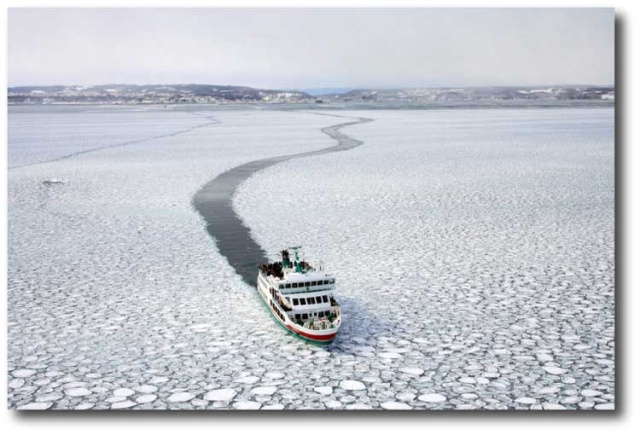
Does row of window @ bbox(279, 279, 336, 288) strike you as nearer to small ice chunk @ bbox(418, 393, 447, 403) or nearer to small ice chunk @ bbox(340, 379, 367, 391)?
small ice chunk @ bbox(340, 379, 367, 391)

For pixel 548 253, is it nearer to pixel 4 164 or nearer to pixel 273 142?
pixel 4 164

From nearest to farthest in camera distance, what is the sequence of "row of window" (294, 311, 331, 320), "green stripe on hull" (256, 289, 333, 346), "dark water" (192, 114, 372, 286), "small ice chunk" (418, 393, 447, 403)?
"small ice chunk" (418, 393, 447, 403) < "green stripe on hull" (256, 289, 333, 346) < "row of window" (294, 311, 331, 320) < "dark water" (192, 114, 372, 286)

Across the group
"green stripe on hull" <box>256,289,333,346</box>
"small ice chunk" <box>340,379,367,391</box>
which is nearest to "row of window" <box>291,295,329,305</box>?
"green stripe on hull" <box>256,289,333,346</box>

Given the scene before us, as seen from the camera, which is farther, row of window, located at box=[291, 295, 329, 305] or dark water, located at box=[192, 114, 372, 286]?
dark water, located at box=[192, 114, 372, 286]

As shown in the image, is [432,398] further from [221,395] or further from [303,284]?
[303,284]

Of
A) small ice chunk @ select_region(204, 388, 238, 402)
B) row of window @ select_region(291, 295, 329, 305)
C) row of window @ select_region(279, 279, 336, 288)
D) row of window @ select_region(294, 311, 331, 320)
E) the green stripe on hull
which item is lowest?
small ice chunk @ select_region(204, 388, 238, 402)

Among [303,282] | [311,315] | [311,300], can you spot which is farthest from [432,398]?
[303,282]
